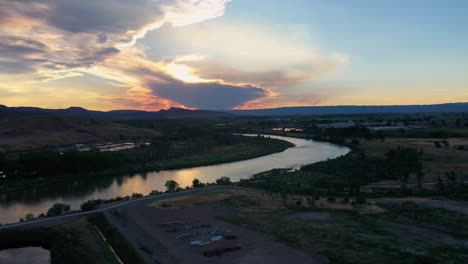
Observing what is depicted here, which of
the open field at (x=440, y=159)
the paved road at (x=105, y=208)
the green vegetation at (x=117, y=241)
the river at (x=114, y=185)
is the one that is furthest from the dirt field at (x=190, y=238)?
the open field at (x=440, y=159)

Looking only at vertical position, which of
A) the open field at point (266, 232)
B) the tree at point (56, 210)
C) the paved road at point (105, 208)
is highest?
the tree at point (56, 210)

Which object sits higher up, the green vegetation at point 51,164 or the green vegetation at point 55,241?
the green vegetation at point 51,164

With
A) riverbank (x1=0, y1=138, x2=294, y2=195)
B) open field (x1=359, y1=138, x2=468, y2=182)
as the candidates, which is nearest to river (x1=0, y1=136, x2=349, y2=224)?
riverbank (x1=0, y1=138, x2=294, y2=195)

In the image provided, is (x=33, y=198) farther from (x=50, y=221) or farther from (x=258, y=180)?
(x=258, y=180)

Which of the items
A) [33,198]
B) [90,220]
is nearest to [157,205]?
[90,220]

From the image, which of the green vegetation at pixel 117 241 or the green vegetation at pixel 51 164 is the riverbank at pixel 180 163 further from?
the green vegetation at pixel 117 241

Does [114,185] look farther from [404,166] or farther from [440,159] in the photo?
[440,159]

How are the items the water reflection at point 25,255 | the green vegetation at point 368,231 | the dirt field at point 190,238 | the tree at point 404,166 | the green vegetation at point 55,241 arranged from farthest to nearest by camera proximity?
the tree at point 404,166
the water reflection at point 25,255
the green vegetation at point 55,241
the dirt field at point 190,238
the green vegetation at point 368,231

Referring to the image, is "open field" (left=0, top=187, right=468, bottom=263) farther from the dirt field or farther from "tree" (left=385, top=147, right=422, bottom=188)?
"tree" (left=385, top=147, right=422, bottom=188)
